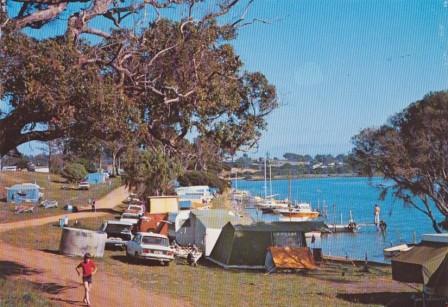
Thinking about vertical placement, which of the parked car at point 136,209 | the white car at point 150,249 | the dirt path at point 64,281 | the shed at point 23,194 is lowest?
the dirt path at point 64,281

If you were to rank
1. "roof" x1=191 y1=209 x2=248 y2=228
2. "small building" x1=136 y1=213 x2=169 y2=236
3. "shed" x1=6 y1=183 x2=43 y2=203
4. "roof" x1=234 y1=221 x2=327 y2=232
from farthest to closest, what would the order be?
"shed" x1=6 y1=183 x2=43 y2=203
"small building" x1=136 y1=213 x2=169 y2=236
"roof" x1=191 y1=209 x2=248 y2=228
"roof" x1=234 y1=221 x2=327 y2=232

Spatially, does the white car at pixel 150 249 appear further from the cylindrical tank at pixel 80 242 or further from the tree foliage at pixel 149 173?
the tree foliage at pixel 149 173

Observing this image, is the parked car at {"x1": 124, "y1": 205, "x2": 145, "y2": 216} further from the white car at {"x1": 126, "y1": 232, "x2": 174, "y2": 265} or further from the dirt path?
the white car at {"x1": 126, "y1": 232, "x2": 174, "y2": 265}

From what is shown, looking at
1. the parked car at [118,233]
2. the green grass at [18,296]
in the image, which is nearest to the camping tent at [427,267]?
the green grass at [18,296]

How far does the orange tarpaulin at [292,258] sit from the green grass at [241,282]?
550 mm

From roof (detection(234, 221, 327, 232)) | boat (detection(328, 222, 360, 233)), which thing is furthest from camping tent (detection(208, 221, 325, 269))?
boat (detection(328, 222, 360, 233))

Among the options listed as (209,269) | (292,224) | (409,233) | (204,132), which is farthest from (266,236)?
(409,233)

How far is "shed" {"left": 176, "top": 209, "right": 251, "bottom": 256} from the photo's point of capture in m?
30.9

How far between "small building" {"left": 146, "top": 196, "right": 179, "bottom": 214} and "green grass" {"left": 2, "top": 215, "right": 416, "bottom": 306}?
11.0m

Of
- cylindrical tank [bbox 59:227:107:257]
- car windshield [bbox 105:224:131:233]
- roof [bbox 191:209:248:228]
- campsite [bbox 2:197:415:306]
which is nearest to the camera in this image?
campsite [bbox 2:197:415:306]

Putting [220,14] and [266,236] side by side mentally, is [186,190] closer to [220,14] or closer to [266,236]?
[266,236]

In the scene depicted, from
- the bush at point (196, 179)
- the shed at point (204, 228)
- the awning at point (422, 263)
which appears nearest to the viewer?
the awning at point (422, 263)

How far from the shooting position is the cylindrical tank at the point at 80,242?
24438mm

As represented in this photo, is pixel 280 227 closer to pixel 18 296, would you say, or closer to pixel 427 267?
pixel 427 267
